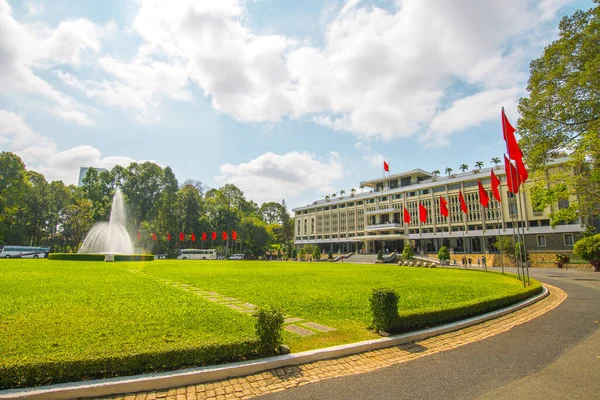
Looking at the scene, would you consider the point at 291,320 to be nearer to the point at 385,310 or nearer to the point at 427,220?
the point at 385,310

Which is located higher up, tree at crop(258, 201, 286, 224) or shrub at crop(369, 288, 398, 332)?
tree at crop(258, 201, 286, 224)

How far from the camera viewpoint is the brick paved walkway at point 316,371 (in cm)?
419

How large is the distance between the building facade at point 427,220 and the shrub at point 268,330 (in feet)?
130

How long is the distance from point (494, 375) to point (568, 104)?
16083 mm

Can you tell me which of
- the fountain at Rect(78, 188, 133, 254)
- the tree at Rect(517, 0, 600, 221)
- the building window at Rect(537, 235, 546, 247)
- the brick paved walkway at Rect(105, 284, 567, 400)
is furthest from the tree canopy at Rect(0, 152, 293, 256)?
the brick paved walkway at Rect(105, 284, 567, 400)

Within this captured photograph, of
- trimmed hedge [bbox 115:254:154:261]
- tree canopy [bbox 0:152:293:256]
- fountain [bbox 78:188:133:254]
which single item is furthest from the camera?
tree canopy [bbox 0:152:293:256]

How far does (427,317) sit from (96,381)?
661cm

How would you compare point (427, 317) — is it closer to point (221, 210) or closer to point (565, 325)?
point (565, 325)

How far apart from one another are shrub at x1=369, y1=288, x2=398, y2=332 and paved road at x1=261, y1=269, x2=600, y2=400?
43.2 inches

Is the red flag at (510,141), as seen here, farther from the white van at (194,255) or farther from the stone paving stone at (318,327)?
the white van at (194,255)

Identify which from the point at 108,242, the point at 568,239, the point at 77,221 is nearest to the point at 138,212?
the point at 77,221

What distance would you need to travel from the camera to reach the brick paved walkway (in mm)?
4191

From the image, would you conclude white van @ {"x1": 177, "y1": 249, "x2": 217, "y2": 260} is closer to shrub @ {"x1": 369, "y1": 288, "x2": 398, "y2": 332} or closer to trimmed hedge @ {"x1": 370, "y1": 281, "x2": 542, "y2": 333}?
trimmed hedge @ {"x1": 370, "y1": 281, "x2": 542, "y2": 333}

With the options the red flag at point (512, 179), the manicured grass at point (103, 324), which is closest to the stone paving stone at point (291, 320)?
the manicured grass at point (103, 324)
